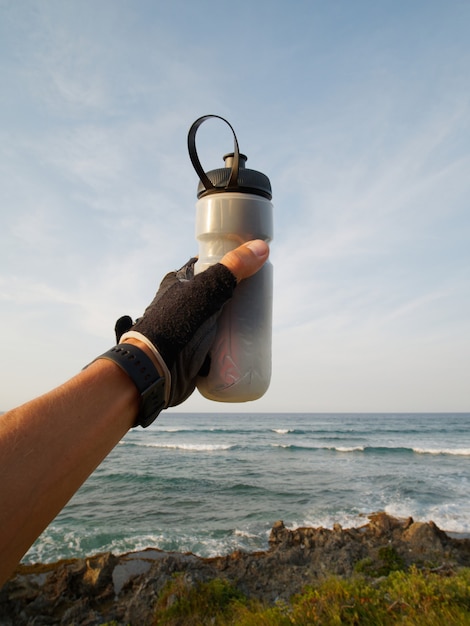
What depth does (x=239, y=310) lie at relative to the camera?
6.39 feet

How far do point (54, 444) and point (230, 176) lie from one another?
1402mm

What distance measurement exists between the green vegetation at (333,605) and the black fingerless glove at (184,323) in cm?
501

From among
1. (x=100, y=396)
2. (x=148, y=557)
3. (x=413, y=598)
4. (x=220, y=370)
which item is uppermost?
(x=220, y=370)

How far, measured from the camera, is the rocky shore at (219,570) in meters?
6.58

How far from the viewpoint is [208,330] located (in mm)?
1665

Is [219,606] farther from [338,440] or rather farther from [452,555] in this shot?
[338,440]

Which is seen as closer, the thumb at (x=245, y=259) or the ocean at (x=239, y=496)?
the thumb at (x=245, y=259)

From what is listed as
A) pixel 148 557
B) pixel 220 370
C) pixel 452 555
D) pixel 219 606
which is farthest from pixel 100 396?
pixel 452 555

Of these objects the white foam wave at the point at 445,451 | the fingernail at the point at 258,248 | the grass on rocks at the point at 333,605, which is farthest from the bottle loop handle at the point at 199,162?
the white foam wave at the point at 445,451

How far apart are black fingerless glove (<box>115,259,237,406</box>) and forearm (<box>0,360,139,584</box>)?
0.68 ft

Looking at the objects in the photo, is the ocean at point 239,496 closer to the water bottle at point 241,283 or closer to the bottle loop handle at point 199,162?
the water bottle at point 241,283

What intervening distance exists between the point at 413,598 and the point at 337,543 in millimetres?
3975

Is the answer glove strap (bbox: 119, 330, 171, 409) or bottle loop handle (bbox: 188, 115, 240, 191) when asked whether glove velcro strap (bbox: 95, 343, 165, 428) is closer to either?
glove strap (bbox: 119, 330, 171, 409)

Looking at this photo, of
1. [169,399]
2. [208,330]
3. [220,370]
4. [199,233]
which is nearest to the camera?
[169,399]
